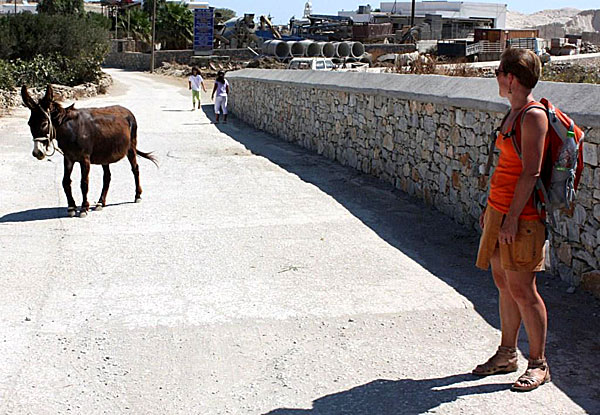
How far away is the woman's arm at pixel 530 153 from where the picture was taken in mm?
4219

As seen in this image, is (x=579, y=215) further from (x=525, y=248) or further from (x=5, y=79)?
(x=5, y=79)

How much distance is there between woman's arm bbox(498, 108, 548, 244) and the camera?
422 cm

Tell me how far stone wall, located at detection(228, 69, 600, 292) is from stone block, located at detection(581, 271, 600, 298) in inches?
2.1

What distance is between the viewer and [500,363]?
485cm

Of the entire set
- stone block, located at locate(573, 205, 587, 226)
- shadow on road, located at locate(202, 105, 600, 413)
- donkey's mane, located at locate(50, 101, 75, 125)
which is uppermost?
donkey's mane, located at locate(50, 101, 75, 125)

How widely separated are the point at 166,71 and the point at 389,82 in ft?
168

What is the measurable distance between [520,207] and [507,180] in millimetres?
220

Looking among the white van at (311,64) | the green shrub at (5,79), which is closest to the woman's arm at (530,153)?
the green shrub at (5,79)

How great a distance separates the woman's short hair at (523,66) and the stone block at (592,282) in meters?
2.57

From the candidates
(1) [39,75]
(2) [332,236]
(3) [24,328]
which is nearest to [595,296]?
(2) [332,236]

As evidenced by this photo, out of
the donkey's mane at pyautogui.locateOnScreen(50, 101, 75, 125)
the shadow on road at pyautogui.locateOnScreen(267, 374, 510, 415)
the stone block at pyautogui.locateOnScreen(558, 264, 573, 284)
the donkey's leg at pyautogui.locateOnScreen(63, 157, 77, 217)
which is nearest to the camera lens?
the shadow on road at pyautogui.locateOnScreen(267, 374, 510, 415)

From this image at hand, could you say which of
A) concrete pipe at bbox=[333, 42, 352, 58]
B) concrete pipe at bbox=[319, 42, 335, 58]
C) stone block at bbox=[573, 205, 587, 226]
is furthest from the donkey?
concrete pipe at bbox=[319, 42, 335, 58]

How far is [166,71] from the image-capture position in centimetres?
6084

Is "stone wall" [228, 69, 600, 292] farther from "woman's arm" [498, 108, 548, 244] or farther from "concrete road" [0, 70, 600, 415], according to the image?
"woman's arm" [498, 108, 548, 244]
